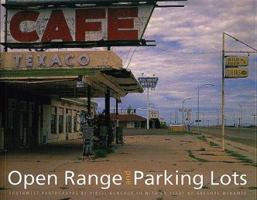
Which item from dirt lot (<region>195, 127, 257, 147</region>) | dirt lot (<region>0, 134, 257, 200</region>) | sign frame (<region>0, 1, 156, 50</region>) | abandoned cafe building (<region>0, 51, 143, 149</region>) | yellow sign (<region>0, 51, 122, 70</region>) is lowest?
dirt lot (<region>195, 127, 257, 147</region>)

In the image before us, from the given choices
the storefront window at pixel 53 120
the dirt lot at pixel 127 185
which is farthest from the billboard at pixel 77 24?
the dirt lot at pixel 127 185

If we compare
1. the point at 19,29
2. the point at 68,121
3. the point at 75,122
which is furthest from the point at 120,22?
the point at 75,122

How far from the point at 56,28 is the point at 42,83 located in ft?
27.0

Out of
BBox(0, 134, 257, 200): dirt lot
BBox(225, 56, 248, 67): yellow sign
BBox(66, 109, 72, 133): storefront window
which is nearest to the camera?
BBox(0, 134, 257, 200): dirt lot

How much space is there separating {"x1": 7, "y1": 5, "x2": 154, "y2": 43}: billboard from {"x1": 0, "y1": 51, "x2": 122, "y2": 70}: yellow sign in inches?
132

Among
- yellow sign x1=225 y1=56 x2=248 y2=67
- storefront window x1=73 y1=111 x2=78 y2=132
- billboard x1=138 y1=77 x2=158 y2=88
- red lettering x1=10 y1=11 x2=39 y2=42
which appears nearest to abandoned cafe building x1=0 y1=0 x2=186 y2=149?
red lettering x1=10 y1=11 x2=39 y2=42

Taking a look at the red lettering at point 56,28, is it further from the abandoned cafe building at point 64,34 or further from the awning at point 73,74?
the awning at point 73,74

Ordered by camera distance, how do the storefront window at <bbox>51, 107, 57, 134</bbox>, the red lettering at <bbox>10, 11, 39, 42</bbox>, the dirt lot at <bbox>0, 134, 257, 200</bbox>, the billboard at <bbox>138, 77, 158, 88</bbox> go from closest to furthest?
the dirt lot at <bbox>0, 134, 257, 200</bbox>, the red lettering at <bbox>10, 11, 39, 42</bbox>, the storefront window at <bbox>51, 107, 57, 134</bbox>, the billboard at <bbox>138, 77, 158, 88</bbox>

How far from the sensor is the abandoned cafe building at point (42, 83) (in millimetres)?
23344

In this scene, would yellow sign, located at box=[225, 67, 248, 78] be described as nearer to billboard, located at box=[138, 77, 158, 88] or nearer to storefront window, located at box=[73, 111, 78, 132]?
storefront window, located at box=[73, 111, 78, 132]

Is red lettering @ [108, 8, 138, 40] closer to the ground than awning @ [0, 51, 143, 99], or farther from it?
farther from it

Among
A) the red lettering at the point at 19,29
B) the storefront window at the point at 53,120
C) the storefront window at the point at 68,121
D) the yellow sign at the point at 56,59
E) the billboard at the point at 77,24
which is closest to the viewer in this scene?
the yellow sign at the point at 56,59

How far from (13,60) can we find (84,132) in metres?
6.04

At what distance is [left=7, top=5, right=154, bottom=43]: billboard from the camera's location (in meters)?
30.5
